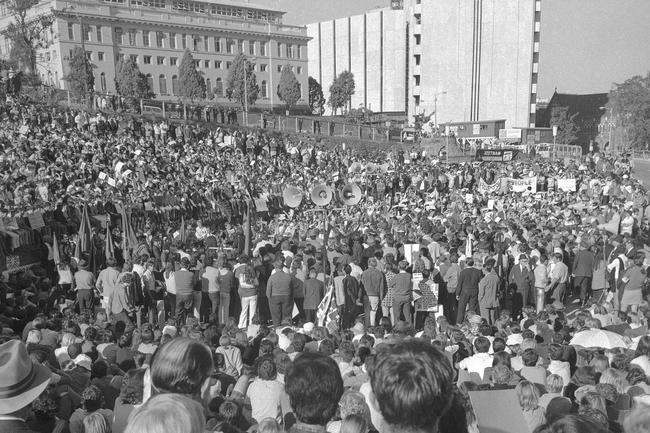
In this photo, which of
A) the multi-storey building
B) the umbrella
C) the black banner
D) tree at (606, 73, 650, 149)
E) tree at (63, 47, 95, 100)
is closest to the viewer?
the umbrella

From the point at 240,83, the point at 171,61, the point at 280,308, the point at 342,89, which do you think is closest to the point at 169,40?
the point at 171,61

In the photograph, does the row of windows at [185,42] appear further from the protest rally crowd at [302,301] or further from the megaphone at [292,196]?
the megaphone at [292,196]

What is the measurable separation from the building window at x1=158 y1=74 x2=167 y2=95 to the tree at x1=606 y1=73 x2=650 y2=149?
5698 cm

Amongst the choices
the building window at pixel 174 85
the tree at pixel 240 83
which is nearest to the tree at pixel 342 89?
the tree at pixel 240 83

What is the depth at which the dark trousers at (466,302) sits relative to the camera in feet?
35.3

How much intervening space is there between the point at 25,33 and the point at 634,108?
64.6 meters

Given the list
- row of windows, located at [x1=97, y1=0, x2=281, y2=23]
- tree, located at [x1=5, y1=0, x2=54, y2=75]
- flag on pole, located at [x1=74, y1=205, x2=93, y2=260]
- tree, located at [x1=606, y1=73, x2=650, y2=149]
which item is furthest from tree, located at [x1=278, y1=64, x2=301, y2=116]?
flag on pole, located at [x1=74, y1=205, x2=93, y2=260]

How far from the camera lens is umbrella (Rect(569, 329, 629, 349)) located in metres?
6.89

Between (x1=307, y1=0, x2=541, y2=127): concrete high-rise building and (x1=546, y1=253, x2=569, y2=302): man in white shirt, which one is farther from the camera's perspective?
(x1=307, y1=0, x2=541, y2=127): concrete high-rise building

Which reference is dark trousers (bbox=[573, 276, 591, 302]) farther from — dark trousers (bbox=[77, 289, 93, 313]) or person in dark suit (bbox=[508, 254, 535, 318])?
dark trousers (bbox=[77, 289, 93, 313])

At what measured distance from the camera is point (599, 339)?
6930 millimetres

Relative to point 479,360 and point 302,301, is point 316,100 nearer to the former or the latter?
point 302,301

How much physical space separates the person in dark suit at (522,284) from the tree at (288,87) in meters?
69.9

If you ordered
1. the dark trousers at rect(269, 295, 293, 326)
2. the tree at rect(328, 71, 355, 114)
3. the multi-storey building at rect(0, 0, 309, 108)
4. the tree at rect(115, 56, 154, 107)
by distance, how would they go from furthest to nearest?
the tree at rect(328, 71, 355, 114) → the multi-storey building at rect(0, 0, 309, 108) → the tree at rect(115, 56, 154, 107) → the dark trousers at rect(269, 295, 293, 326)
